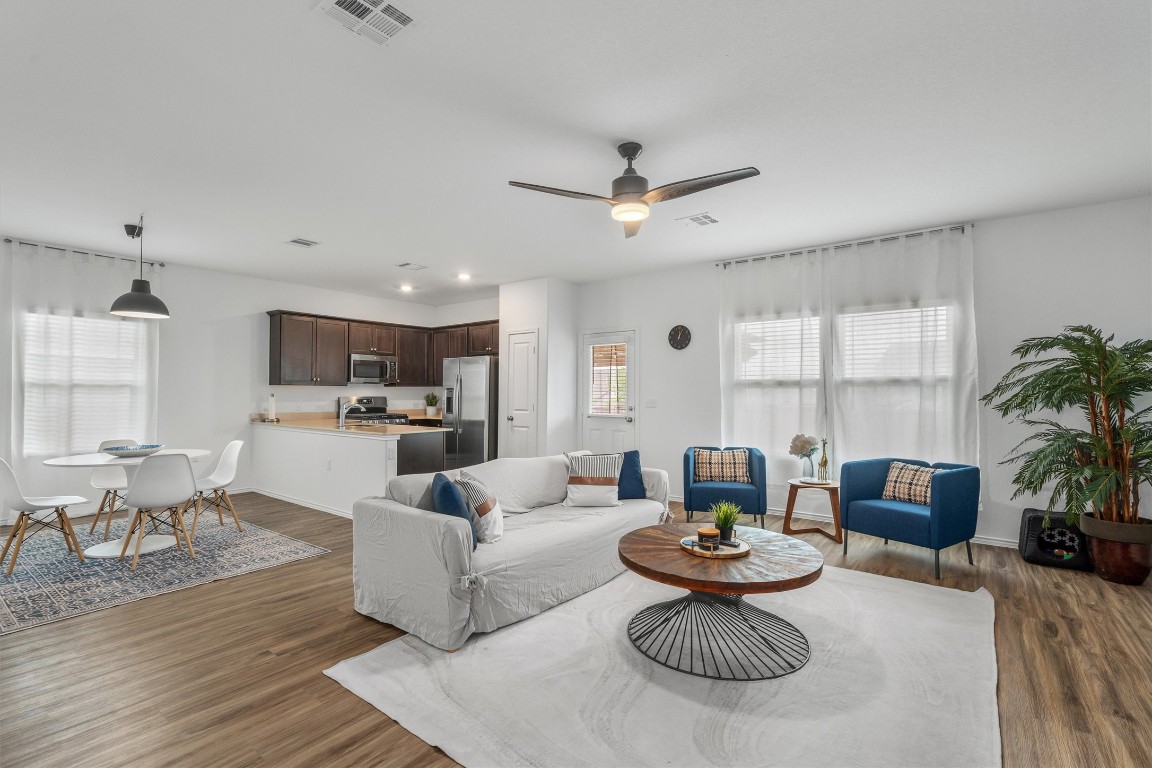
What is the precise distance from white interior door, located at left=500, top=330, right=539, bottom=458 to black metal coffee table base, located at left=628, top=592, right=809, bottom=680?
4.04 meters

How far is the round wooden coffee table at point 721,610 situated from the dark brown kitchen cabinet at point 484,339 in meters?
4.99

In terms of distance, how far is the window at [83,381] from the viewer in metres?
5.31

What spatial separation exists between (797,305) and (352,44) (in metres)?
4.62

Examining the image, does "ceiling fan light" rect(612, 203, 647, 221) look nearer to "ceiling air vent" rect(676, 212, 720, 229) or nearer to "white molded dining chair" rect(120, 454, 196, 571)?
"ceiling air vent" rect(676, 212, 720, 229)

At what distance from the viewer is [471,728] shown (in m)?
2.11

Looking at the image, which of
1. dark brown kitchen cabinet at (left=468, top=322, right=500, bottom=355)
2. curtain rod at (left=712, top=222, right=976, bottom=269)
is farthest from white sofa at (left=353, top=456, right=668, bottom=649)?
dark brown kitchen cabinet at (left=468, top=322, right=500, bottom=355)

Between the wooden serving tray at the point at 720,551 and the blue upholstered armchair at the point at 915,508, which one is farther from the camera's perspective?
the blue upholstered armchair at the point at 915,508

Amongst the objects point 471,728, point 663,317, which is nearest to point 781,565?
point 471,728

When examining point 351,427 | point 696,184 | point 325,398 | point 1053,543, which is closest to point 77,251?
point 325,398

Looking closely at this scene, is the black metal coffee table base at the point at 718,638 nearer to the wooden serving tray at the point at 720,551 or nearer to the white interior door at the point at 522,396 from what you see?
the wooden serving tray at the point at 720,551

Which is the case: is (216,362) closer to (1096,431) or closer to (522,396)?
(522,396)

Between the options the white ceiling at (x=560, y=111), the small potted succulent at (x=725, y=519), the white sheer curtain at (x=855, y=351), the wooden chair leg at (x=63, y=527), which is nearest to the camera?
the white ceiling at (x=560, y=111)

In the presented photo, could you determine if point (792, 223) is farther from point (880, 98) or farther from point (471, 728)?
point (471, 728)

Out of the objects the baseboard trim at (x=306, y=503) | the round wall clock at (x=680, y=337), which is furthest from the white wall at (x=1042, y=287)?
the baseboard trim at (x=306, y=503)
